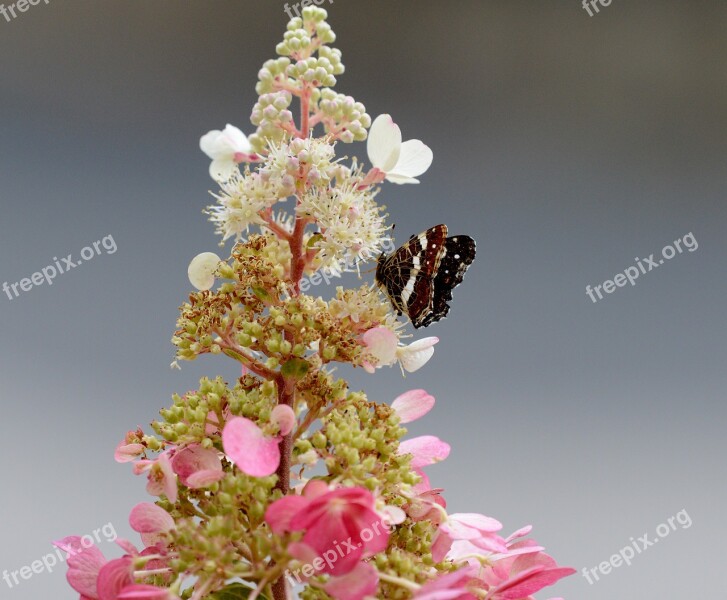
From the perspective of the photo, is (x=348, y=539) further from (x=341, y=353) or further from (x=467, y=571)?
(x=341, y=353)

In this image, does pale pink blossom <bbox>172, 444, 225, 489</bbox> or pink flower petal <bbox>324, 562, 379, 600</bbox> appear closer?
pink flower petal <bbox>324, 562, 379, 600</bbox>

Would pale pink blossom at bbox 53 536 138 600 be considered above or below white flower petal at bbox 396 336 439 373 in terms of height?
below

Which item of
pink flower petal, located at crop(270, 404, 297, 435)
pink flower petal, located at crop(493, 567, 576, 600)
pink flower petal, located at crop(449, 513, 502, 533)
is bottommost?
pink flower petal, located at crop(493, 567, 576, 600)

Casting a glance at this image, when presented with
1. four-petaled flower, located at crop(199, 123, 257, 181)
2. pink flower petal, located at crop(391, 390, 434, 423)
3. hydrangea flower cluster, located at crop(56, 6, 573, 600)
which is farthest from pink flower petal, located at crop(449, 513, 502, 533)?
four-petaled flower, located at crop(199, 123, 257, 181)

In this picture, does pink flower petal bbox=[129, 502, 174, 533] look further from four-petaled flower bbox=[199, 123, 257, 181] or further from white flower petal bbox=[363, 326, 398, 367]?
four-petaled flower bbox=[199, 123, 257, 181]

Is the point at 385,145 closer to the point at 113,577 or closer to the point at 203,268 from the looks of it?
the point at 203,268

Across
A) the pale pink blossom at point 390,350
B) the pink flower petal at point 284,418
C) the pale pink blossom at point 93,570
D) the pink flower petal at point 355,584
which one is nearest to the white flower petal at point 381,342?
the pale pink blossom at point 390,350

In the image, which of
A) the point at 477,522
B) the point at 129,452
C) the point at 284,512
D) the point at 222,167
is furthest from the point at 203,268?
the point at 477,522

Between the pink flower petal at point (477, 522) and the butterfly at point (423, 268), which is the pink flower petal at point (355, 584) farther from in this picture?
the butterfly at point (423, 268)
